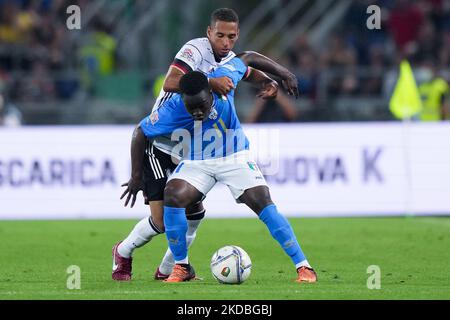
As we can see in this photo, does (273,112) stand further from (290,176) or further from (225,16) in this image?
(225,16)

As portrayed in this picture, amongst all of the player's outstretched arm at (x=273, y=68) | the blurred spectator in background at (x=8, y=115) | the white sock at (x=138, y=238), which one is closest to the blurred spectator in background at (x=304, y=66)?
the blurred spectator in background at (x=8, y=115)

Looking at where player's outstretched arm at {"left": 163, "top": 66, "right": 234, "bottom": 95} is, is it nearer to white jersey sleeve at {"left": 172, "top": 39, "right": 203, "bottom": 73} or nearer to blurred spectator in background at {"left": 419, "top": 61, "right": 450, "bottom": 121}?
white jersey sleeve at {"left": 172, "top": 39, "right": 203, "bottom": 73}

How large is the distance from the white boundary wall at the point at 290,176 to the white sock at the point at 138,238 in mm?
6628

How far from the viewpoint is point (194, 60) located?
9.86 metres

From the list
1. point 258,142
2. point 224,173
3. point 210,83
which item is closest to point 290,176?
point 258,142

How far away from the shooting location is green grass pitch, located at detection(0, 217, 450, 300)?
9172 millimetres

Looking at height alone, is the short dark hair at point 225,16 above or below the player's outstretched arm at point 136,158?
above

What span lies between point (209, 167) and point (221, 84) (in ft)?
2.75

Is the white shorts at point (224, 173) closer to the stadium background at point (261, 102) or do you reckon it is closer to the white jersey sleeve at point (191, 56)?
the white jersey sleeve at point (191, 56)

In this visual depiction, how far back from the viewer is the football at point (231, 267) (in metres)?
9.80

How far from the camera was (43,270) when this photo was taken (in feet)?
36.5
